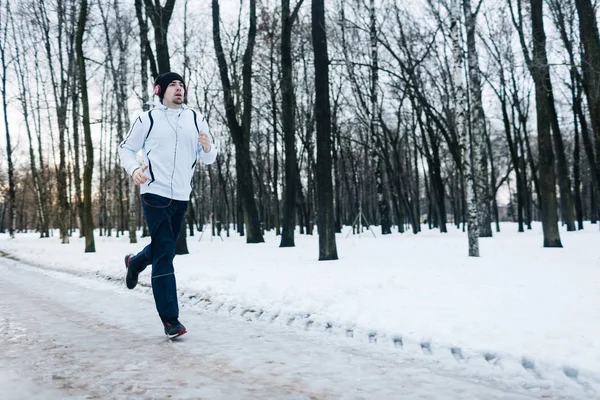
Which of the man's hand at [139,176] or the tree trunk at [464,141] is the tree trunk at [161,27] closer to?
the tree trunk at [464,141]

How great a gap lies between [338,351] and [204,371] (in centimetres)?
112

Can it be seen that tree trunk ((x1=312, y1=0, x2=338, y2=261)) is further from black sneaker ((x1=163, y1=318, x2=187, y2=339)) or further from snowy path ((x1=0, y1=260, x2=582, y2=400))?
black sneaker ((x1=163, y1=318, x2=187, y2=339))

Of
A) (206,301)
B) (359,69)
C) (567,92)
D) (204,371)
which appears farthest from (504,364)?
(567,92)

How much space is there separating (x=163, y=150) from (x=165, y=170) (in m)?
0.18

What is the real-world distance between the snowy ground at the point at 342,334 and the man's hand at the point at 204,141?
1.65 m

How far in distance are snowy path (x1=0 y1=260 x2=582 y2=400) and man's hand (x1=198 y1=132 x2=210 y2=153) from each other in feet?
5.40

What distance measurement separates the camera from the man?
3.79 meters

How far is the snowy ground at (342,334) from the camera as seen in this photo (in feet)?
8.90

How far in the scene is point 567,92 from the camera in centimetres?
2739

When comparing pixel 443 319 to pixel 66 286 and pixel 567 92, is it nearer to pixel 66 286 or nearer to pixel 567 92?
pixel 66 286

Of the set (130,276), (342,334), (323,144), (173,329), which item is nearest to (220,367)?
(173,329)

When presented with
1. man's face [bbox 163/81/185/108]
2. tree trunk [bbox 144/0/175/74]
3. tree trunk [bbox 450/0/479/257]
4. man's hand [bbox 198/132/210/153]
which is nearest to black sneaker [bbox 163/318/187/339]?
man's hand [bbox 198/132/210/153]

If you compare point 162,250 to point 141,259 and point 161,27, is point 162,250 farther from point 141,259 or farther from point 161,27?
point 161,27

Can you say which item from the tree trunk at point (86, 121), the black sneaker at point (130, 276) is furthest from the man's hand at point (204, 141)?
the tree trunk at point (86, 121)
